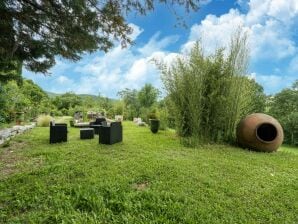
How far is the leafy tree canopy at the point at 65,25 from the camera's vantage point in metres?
3.73

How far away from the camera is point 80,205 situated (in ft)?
9.68

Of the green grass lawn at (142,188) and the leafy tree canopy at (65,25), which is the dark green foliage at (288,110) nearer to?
the green grass lawn at (142,188)

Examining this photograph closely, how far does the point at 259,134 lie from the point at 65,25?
6215 mm

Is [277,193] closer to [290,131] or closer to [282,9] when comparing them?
[282,9]

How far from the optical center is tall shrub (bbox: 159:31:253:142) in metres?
7.51

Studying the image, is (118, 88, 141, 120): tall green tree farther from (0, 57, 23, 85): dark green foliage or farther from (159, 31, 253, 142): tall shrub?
(0, 57, 23, 85): dark green foliage

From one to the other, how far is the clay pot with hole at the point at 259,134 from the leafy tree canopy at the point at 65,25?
4.61 meters

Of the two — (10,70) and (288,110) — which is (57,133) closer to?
(10,70)

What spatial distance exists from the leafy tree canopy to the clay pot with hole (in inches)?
181

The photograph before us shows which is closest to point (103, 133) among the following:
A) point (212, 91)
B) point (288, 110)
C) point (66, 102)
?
point (212, 91)

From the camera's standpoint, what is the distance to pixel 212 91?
24.9 feet

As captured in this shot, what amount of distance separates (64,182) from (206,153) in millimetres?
3673

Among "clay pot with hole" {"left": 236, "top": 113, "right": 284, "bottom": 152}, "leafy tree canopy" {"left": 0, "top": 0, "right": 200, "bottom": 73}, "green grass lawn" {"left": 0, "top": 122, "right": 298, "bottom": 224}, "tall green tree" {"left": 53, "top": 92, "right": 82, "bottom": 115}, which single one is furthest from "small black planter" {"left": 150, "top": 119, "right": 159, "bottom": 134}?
"tall green tree" {"left": 53, "top": 92, "right": 82, "bottom": 115}

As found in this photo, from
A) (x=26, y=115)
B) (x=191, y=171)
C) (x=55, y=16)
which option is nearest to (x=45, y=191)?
(x=191, y=171)
